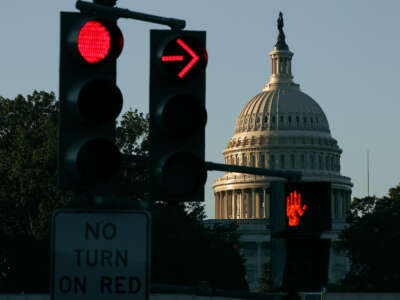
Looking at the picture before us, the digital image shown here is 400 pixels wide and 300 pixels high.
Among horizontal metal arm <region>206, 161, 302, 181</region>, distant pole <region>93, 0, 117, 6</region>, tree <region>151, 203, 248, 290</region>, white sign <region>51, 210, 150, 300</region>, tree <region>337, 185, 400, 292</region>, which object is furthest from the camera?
tree <region>337, 185, 400, 292</region>

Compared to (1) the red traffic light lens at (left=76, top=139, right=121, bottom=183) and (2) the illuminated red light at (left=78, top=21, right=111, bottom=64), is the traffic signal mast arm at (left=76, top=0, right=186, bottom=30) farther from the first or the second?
(1) the red traffic light lens at (left=76, top=139, right=121, bottom=183)

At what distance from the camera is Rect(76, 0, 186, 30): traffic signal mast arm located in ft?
28.0

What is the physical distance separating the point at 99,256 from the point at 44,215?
8311cm

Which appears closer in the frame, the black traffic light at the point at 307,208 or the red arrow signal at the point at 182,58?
the red arrow signal at the point at 182,58

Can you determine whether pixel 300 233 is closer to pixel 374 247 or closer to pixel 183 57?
pixel 183 57

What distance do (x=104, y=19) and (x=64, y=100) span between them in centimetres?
69

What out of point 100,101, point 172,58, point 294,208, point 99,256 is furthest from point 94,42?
point 294,208

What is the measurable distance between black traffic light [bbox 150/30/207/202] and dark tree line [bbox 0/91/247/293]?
75.0 metres

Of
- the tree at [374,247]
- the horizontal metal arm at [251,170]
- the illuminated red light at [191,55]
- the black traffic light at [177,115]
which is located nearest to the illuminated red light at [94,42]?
the black traffic light at [177,115]

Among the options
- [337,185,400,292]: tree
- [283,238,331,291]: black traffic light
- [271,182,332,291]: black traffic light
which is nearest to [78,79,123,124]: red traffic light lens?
[271,182,332,291]: black traffic light

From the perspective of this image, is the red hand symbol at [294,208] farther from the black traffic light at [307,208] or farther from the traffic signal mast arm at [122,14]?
the traffic signal mast arm at [122,14]

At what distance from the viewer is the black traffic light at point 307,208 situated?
34.6 ft

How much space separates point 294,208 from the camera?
10.6 meters

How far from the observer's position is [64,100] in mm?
8211
